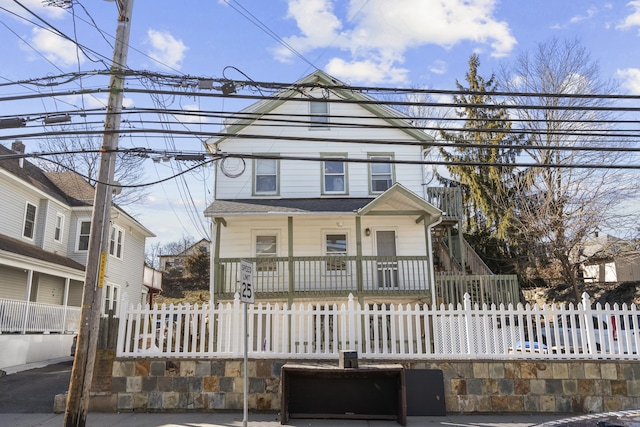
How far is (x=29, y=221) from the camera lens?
1831 centimetres

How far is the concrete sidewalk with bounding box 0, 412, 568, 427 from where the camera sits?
7566 millimetres

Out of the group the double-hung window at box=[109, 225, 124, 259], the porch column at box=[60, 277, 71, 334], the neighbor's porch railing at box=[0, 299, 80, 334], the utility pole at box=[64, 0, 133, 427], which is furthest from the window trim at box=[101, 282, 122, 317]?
the utility pole at box=[64, 0, 133, 427]

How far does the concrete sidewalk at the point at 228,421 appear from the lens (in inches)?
298

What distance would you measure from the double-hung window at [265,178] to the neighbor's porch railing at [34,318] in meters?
8.25

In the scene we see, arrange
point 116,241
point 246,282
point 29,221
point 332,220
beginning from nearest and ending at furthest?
point 246,282 < point 332,220 < point 29,221 < point 116,241

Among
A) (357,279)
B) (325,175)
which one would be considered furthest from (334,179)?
(357,279)

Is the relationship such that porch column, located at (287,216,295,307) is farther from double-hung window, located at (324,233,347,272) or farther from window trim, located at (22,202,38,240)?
window trim, located at (22,202,38,240)

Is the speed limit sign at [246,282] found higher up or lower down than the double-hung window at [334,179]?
lower down

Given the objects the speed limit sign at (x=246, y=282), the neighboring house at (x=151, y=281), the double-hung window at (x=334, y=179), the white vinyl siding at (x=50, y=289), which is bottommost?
the speed limit sign at (x=246, y=282)

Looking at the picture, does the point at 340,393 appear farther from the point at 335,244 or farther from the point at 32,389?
the point at 335,244

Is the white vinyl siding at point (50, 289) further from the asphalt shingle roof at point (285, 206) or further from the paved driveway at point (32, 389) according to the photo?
the asphalt shingle roof at point (285, 206)

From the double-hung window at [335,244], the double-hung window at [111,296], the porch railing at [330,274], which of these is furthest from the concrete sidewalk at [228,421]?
the double-hung window at [111,296]

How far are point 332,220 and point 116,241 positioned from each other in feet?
40.6

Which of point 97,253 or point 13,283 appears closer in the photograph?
point 97,253
